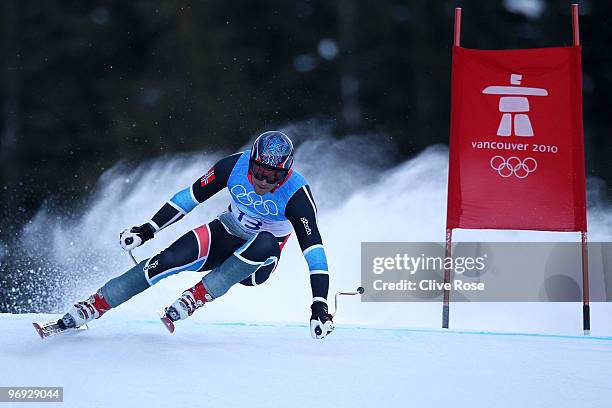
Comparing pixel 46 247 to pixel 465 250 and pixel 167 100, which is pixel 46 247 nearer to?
pixel 167 100

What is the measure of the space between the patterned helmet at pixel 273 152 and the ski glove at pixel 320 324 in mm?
775

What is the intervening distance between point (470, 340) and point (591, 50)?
1310cm

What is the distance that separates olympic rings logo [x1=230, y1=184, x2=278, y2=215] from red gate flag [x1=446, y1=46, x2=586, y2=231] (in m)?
1.74

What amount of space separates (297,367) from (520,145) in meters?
2.72

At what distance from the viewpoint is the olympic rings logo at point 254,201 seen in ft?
16.6

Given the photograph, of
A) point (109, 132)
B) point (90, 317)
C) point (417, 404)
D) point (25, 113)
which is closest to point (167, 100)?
point (109, 132)

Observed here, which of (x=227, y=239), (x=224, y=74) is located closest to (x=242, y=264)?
(x=227, y=239)

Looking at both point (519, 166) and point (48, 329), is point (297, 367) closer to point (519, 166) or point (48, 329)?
point (48, 329)

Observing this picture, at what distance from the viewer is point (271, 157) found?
4836mm

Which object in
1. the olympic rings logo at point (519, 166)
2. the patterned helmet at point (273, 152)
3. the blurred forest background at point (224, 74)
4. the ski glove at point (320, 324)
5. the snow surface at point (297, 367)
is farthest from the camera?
the blurred forest background at point (224, 74)

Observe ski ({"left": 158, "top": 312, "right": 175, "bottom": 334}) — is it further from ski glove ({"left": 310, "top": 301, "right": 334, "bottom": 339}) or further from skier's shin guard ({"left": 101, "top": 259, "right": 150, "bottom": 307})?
ski glove ({"left": 310, "top": 301, "right": 334, "bottom": 339})

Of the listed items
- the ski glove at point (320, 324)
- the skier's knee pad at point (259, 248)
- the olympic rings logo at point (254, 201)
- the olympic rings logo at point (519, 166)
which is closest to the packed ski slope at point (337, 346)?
the ski glove at point (320, 324)

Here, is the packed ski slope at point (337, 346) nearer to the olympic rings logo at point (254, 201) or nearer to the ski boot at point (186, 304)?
the ski boot at point (186, 304)

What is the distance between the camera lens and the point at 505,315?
7.26m
